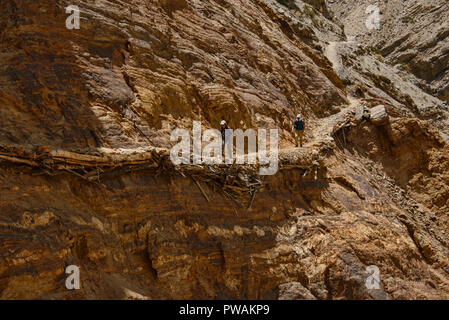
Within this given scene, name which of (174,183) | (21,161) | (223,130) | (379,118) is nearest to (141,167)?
(174,183)

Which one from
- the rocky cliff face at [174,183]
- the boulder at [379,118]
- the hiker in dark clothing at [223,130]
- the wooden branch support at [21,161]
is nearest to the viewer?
the wooden branch support at [21,161]

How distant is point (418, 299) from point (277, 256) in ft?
10.8

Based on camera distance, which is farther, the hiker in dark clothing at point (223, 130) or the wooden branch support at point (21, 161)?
the hiker in dark clothing at point (223, 130)

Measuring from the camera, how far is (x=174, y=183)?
845 cm

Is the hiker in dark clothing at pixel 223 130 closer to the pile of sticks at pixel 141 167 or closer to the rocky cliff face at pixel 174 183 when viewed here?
the rocky cliff face at pixel 174 183

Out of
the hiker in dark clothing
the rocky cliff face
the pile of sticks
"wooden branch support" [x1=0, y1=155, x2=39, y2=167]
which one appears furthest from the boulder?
"wooden branch support" [x1=0, y1=155, x2=39, y2=167]

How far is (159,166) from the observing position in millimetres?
8359

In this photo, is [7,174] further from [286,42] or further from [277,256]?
[286,42]

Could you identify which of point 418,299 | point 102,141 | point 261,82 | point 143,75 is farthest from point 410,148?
point 102,141

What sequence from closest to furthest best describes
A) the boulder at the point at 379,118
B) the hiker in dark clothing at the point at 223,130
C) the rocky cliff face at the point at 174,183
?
the rocky cliff face at the point at 174,183 < the hiker in dark clothing at the point at 223,130 < the boulder at the point at 379,118

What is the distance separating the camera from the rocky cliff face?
6.80 m

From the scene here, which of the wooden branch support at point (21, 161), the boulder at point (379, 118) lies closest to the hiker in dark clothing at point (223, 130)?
the wooden branch support at point (21, 161)

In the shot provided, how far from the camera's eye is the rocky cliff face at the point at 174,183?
6805 mm

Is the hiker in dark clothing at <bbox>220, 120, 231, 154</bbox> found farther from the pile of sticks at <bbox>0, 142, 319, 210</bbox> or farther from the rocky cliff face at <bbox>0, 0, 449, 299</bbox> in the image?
the pile of sticks at <bbox>0, 142, 319, 210</bbox>
